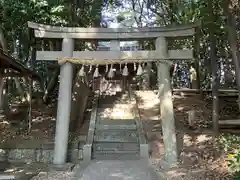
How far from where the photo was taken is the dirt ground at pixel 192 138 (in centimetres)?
800

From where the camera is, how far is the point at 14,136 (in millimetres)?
11602

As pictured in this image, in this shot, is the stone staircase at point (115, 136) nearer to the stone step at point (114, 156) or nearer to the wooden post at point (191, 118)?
the stone step at point (114, 156)

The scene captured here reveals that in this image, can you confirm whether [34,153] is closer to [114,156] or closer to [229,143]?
[114,156]

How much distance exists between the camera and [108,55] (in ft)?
31.0

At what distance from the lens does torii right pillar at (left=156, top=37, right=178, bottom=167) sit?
909cm

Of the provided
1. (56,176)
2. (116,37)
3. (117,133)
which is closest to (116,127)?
(117,133)

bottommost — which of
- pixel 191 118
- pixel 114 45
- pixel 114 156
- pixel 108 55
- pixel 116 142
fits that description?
pixel 114 156

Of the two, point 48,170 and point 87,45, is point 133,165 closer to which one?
point 48,170

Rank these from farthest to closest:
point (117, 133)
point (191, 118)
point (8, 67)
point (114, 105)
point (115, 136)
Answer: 1. point (114, 105)
2. point (191, 118)
3. point (117, 133)
4. point (115, 136)
5. point (8, 67)

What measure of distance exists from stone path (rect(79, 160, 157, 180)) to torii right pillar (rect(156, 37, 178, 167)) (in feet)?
2.64

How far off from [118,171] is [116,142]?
2.67 m

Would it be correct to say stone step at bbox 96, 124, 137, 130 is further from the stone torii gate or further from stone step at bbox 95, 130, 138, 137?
the stone torii gate

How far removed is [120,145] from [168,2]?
10.1 metres

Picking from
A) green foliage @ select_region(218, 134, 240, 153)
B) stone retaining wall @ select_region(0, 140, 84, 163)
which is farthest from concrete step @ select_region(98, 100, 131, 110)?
green foliage @ select_region(218, 134, 240, 153)
